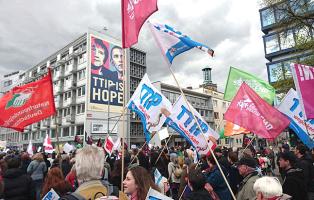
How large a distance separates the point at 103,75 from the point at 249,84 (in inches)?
1663

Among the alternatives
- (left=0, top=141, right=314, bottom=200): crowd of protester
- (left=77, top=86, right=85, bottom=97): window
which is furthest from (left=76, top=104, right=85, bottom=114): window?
(left=0, top=141, right=314, bottom=200): crowd of protester

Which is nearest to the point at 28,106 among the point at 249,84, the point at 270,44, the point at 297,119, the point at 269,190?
the point at 269,190

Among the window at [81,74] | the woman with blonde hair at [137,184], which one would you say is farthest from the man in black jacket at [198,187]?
the window at [81,74]

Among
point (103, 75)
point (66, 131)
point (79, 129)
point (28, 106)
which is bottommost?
point (28, 106)

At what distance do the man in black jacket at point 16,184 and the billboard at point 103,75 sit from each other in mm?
43042

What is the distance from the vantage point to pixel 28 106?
277 inches

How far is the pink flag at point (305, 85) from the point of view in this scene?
5.20 metres

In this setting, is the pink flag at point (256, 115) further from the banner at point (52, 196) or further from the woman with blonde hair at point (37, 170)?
the woman with blonde hair at point (37, 170)

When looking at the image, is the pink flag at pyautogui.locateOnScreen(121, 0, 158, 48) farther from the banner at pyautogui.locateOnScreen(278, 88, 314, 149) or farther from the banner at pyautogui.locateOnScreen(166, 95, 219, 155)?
the banner at pyautogui.locateOnScreen(278, 88, 314, 149)

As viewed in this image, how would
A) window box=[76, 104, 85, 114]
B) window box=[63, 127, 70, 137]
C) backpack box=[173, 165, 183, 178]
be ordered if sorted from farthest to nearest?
window box=[63, 127, 70, 137] → window box=[76, 104, 85, 114] → backpack box=[173, 165, 183, 178]

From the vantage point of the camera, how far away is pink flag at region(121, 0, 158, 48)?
4.65m

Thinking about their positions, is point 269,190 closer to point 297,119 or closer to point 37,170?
point 297,119

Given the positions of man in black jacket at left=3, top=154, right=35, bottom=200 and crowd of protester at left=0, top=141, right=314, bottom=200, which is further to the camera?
man in black jacket at left=3, top=154, right=35, bottom=200

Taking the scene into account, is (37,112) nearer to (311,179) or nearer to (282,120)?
(282,120)
